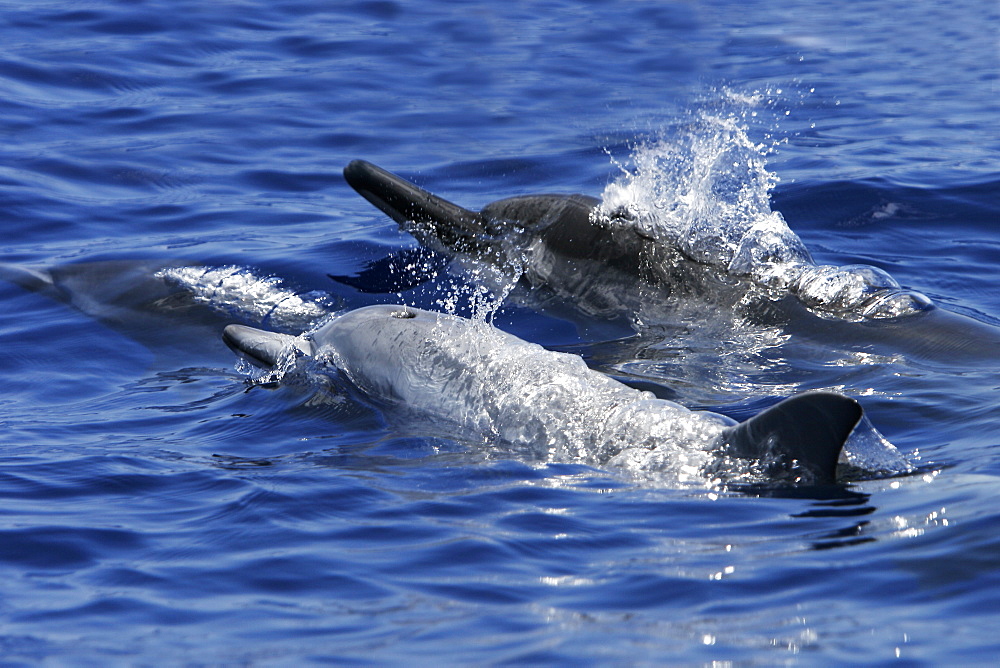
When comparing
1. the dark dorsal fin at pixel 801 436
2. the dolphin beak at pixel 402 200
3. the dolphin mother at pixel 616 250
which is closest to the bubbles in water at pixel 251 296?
the dolphin beak at pixel 402 200

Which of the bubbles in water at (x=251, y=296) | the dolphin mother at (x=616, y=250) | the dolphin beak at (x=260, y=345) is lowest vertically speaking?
the bubbles in water at (x=251, y=296)

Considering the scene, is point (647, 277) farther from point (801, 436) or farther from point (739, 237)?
point (801, 436)

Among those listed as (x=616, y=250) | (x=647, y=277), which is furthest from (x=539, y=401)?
(x=616, y=250)

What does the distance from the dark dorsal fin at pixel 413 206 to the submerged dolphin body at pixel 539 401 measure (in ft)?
8.27

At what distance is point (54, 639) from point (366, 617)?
1195 millimetres

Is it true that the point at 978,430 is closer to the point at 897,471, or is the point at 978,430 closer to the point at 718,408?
the point at 897,471

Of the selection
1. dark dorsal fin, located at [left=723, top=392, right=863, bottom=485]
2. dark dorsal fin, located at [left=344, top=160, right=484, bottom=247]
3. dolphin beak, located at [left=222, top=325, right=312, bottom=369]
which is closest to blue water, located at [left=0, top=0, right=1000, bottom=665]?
dark dorsal fin, located at [left=723, top=392, right=863, bottom=485]

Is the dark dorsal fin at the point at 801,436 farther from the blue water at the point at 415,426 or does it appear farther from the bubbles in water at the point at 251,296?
the bubbles in water at the point at 251,296

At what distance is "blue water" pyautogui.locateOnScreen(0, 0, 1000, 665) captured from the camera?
499 centimetres

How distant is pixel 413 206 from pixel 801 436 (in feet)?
19.6

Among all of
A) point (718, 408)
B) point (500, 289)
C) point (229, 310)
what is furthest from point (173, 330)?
point (718, 408)

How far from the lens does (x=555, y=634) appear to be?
477 centimetres

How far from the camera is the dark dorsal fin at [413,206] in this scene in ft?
37.0

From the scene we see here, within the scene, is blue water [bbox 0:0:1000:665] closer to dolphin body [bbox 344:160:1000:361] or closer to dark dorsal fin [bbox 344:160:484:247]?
dolphin body [bbox 344:160:1000:361]
